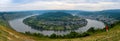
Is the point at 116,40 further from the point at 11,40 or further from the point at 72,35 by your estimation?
the point at 72,35

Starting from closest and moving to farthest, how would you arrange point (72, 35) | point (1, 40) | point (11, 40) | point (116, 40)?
point (116, 40), point (1, 40), point (11, 40), point (72, 35)

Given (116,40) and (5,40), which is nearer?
(116,40)

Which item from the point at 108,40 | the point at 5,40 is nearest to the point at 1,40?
the point at 5,40

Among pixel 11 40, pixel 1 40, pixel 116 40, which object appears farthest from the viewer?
pixel 11 40

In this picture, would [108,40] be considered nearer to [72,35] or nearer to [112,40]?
[112,40]

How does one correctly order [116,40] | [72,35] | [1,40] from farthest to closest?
[72,35]
[1,40]
[116,40]

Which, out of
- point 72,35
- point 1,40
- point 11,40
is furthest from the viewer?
point 72,35

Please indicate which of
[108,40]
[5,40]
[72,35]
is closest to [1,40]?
[5,40]

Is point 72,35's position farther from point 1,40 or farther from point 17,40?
point 1,40

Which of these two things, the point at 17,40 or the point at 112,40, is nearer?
the point at 112,40
